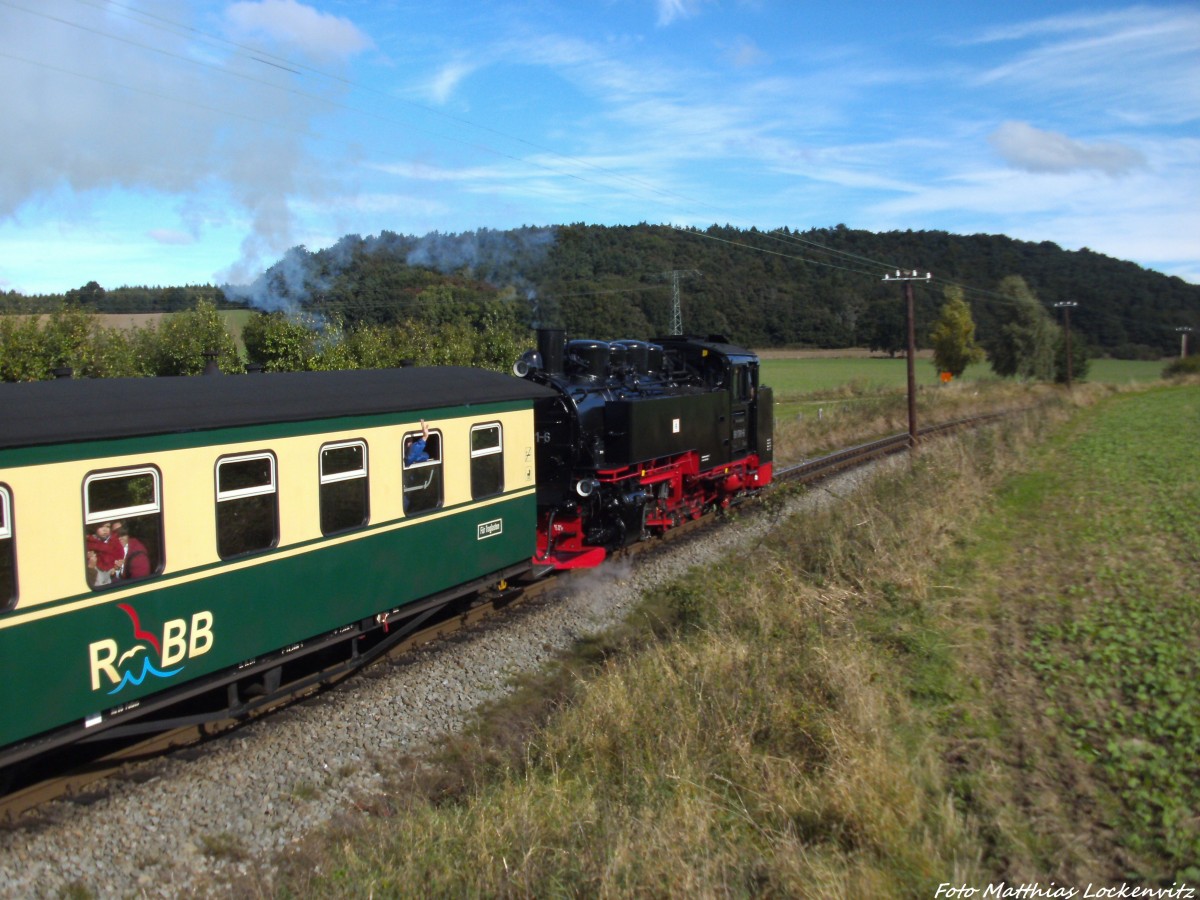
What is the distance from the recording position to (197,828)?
5.86 m

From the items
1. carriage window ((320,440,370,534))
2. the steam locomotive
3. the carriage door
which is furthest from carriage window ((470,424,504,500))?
the carriage door

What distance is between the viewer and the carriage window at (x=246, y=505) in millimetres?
6656

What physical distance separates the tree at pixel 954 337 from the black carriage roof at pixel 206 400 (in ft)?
166

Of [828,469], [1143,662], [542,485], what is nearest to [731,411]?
[542,485]

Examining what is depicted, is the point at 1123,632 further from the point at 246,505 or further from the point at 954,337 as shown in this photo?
the point at 954,337

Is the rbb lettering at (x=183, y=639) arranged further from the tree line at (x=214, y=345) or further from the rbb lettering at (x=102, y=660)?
the tree line at (x=214, y=345)

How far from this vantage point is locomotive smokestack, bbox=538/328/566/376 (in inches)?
487

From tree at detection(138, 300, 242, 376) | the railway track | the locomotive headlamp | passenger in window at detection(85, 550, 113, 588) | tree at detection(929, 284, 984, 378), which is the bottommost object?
the railway track

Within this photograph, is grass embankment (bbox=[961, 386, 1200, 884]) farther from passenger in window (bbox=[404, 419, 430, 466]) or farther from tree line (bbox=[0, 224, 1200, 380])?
tree line (bbox=[0, 224, 1200, 380])

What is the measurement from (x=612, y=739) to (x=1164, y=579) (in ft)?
25.1

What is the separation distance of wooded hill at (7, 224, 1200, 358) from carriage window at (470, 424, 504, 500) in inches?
540

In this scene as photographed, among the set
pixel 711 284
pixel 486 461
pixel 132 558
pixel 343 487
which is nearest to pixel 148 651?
pixel 132 558

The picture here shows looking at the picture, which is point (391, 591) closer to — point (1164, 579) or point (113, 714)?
point (113, 714)

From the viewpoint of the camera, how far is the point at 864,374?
181ft
